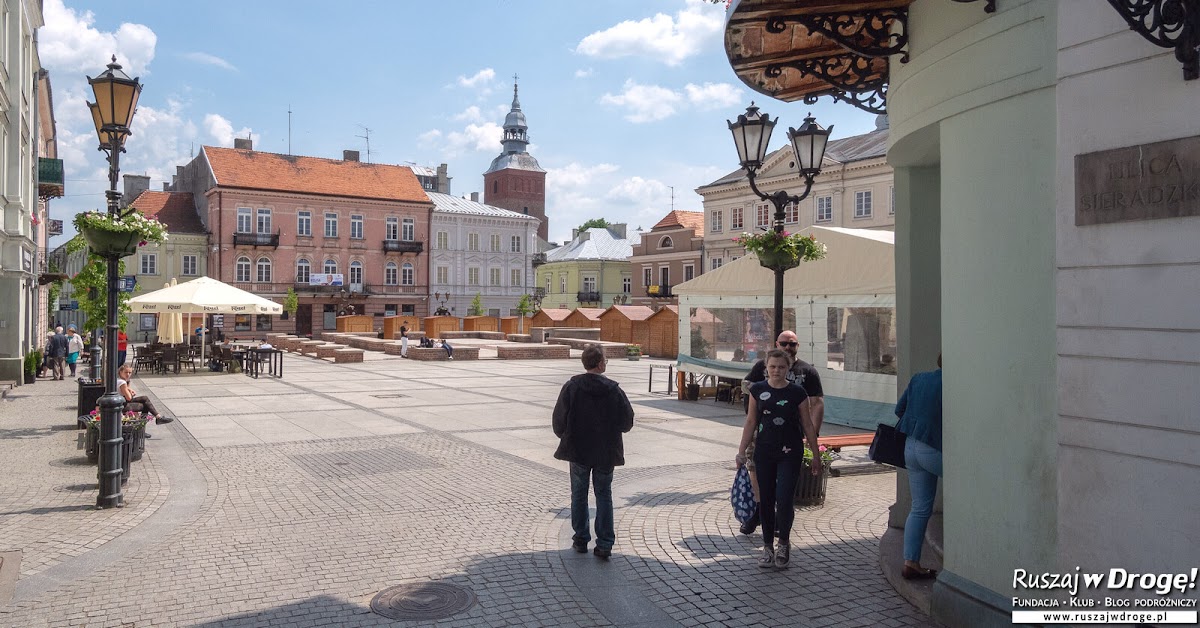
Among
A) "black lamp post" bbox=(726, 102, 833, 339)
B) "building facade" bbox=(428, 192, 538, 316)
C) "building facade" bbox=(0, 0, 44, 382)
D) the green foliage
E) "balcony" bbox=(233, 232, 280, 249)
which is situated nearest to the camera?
"black lamp post" bbox=(726, 102, 833, 339)

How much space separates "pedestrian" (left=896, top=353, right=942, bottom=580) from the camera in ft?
18.6

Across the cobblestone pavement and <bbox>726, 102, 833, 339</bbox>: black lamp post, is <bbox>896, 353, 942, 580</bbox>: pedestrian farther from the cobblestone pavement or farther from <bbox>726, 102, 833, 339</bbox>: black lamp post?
<bbox>726, 102, 833, 339</bbox>: black lamp post

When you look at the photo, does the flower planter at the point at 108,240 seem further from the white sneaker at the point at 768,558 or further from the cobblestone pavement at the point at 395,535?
the white sneaker at the point at 768,558

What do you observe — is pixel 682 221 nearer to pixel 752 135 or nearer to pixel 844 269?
pixel 844 269

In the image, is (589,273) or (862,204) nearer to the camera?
(862,204)

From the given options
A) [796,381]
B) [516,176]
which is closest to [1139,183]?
[796,381]

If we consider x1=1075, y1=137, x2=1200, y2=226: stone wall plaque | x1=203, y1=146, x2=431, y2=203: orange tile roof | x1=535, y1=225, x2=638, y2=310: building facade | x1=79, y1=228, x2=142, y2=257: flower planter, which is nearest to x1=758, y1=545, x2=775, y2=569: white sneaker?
x1=1075, y1=137, x2=1200, y2=226: stone wall plaque

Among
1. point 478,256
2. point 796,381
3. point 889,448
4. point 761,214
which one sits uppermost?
point 761,214

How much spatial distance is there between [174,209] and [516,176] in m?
47.0

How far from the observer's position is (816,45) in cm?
696

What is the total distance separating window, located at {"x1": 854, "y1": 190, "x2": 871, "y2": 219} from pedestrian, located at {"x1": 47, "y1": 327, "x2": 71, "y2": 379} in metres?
39.7

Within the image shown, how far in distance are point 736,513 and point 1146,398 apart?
149 inches

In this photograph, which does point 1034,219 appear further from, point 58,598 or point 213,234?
point 213,234

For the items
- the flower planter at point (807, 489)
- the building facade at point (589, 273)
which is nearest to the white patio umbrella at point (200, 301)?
the flower planter at point (807, 489)
